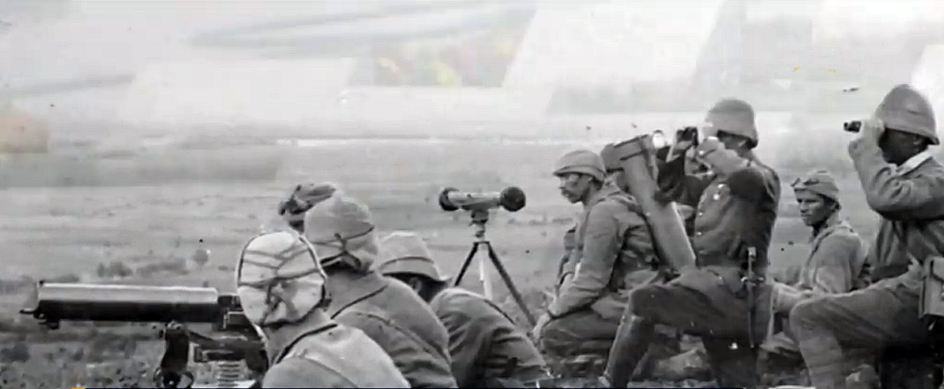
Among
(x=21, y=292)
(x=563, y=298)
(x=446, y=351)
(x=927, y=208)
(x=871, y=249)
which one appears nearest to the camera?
(x=446, y=351)

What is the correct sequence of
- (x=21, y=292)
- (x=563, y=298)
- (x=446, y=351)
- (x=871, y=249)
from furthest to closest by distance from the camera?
1. (x=21, y=292)
2. (x=563, y=298)
3. (x=871, y=249)
4. (x=446, y=351)

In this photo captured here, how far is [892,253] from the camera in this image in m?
6.25

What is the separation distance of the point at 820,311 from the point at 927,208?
2.29ft

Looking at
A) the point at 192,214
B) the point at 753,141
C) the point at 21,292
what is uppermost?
the point at 753,141

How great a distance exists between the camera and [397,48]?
8312 mm

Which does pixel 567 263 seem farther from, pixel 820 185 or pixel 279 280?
pixel 279 280

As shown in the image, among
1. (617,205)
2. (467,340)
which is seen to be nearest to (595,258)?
(617,205)

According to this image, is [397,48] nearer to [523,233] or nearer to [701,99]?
[523,233]

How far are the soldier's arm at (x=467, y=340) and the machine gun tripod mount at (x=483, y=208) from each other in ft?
7.45

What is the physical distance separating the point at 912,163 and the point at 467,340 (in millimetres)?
2455

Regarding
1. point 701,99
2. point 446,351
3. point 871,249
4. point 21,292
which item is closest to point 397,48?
point 701,99

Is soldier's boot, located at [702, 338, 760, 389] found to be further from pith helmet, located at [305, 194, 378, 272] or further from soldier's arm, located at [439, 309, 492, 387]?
pith helmet, located at [305, 194, 378, 272]

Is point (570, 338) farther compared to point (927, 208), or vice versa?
point (570, 338)

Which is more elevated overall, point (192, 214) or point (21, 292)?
point (192, 214)
